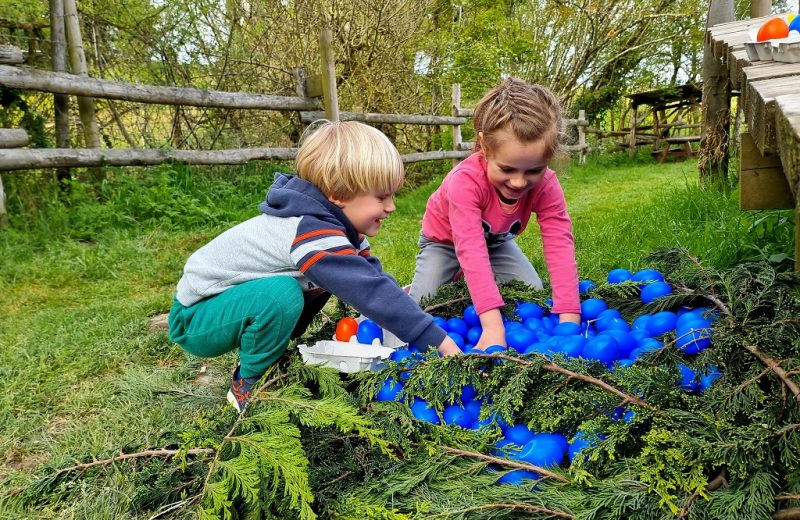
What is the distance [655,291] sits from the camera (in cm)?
251

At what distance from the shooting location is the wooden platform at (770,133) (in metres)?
1.38

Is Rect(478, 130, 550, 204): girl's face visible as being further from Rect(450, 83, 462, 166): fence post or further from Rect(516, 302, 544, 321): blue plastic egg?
Rect(450, 83, 462, 166): fence post

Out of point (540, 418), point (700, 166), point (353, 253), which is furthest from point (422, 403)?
point (700, 166)

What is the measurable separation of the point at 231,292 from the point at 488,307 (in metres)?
1.02

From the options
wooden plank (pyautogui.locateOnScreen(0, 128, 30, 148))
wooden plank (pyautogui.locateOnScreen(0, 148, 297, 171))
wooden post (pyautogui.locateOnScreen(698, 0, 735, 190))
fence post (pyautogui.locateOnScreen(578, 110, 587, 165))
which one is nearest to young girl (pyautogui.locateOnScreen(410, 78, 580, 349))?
wooden post (pyautogui.locateOnScreen(698, 0, 735, 190))

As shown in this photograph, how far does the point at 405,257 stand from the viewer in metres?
4.83

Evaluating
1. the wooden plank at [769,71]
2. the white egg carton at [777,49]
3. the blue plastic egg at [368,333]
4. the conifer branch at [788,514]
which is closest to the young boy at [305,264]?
the blue plastic egg at [368,333]

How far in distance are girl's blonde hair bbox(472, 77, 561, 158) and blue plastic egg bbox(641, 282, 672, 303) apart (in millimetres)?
705

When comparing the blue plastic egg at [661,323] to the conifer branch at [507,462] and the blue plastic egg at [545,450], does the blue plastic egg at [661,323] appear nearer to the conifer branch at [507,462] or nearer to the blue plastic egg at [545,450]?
the blue plastic egg at [545,450]

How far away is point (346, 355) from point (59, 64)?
538cm

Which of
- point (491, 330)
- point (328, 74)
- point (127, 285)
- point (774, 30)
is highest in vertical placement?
point (328, 74)

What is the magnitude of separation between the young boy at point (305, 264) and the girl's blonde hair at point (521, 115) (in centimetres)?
54

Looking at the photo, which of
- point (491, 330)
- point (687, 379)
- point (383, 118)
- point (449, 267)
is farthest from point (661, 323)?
point (383, 118)

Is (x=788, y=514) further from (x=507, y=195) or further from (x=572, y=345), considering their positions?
(x=507, y=195)
